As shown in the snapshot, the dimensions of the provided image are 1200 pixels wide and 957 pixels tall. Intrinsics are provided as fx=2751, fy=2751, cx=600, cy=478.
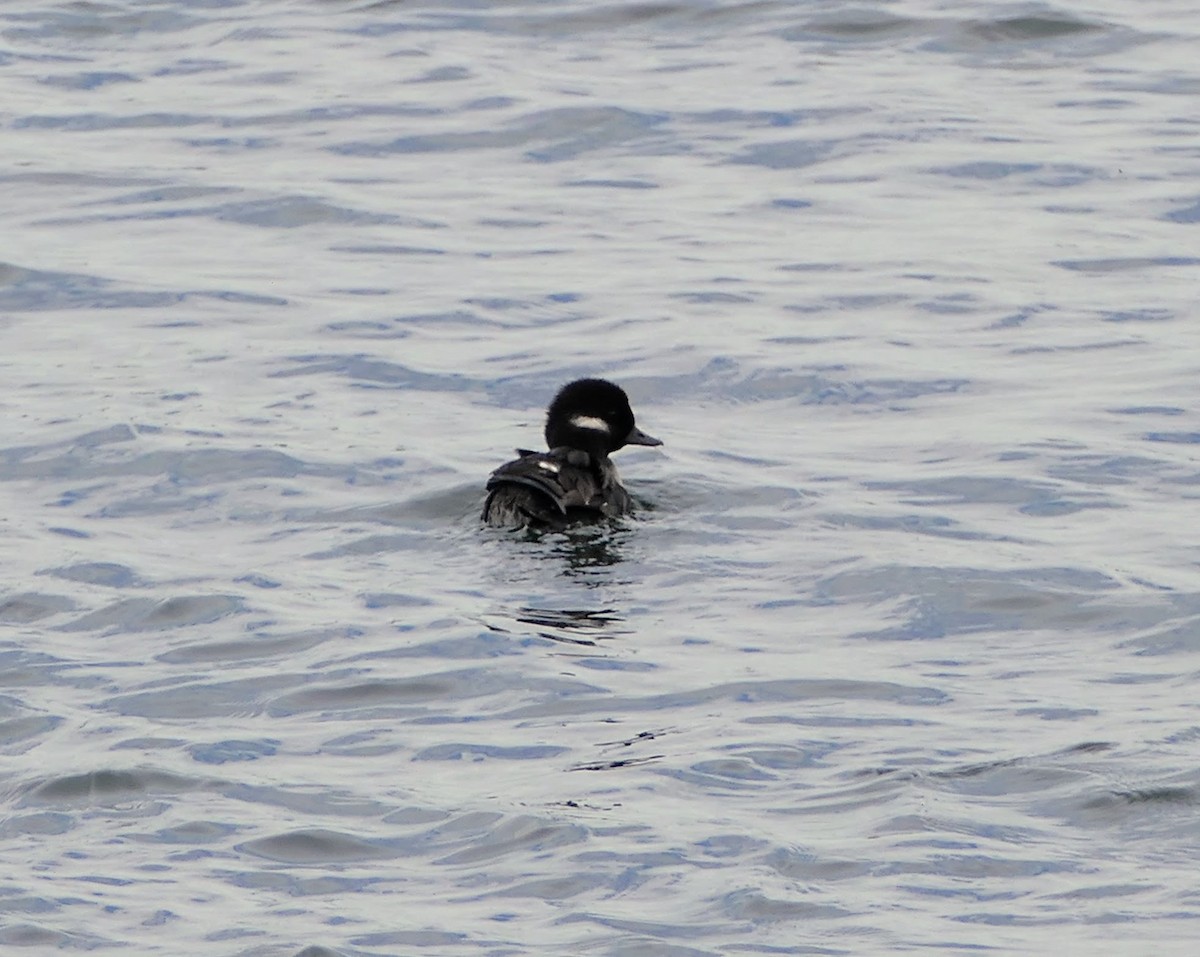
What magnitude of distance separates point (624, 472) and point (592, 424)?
2.52 feet

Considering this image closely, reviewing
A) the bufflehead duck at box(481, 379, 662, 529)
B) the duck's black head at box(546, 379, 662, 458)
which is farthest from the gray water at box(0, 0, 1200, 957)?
the duck's black head at box(546, 379, 662, 458)

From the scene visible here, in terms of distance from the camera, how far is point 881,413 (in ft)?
41.9

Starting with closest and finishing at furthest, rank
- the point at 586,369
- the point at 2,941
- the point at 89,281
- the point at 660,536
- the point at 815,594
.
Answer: the point at 2,941 < the point at 815,594 < the point at 660,536 < the point at 586,369 < the point at 89,281

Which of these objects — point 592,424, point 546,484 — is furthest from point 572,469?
point 592,424

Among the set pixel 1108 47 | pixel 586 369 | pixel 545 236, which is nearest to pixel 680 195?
pixel 545 236

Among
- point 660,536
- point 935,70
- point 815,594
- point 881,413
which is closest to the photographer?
point 815,594

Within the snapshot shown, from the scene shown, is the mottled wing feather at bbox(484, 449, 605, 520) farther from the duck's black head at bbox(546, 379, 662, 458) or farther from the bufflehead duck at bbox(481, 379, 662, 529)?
the duck's black head at bbox(546, 379, 662, 458)

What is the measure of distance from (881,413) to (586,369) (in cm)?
165

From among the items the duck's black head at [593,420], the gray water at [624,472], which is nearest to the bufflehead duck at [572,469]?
the duck's black head at [593,420]

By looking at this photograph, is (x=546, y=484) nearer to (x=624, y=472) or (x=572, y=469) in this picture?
(x=572, y=469)

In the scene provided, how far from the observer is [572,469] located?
452 inches

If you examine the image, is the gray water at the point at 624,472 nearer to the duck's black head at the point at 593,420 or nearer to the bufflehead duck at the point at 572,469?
the bufflehead duck at the point at 572,469

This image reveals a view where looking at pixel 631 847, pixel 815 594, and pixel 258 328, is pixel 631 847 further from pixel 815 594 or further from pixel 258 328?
pixel 258 328

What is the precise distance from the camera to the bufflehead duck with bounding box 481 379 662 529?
11.2 metres
